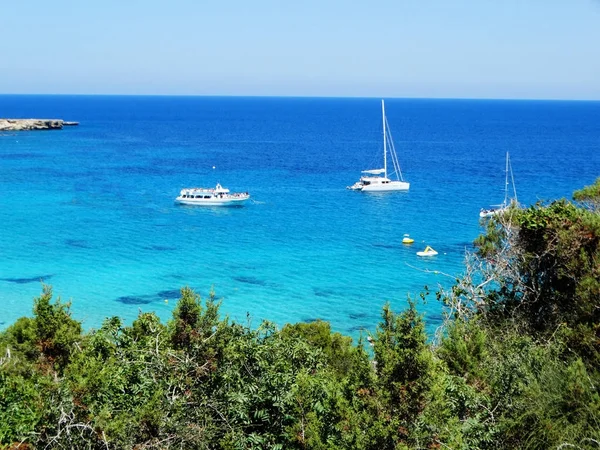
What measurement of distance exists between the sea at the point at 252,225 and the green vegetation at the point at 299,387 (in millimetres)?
1478

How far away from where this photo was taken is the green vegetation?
8.86 m

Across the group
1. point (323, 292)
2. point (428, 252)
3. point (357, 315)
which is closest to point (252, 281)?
point (323, 292)

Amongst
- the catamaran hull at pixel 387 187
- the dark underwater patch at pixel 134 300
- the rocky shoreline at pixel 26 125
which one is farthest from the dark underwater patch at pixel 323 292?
the rocky shoreline at pixel 26 125

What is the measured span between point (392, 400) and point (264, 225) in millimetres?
37804

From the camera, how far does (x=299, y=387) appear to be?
391 inches

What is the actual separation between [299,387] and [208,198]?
43.6 metres

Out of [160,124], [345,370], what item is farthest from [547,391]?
[160,124]

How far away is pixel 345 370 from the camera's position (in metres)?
15.8

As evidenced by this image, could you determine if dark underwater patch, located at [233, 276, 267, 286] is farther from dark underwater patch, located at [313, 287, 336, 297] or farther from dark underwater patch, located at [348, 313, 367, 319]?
dark underwater patch, located at [348, 313, 367, 319]

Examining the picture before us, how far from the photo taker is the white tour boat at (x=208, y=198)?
52469 mm

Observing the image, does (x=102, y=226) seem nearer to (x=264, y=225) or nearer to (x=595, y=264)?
(x=264, y=225)

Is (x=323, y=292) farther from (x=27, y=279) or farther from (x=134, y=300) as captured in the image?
(x=27, y=279)

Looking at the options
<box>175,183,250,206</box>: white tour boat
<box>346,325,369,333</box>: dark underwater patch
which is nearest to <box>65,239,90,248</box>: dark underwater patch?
<box>175,183,250,206</box>: white tour boat

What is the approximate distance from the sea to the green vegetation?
148 cm
